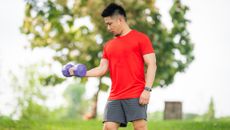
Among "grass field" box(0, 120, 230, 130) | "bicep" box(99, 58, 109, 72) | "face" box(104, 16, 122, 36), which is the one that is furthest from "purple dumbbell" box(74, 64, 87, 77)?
"grass field" box(0, 120, 230, 130)

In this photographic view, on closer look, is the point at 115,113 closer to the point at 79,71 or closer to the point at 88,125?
the point at 79,71

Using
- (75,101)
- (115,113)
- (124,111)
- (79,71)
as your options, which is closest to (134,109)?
(124,111)

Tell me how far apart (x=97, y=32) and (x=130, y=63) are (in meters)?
17.0

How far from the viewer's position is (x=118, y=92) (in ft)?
20.6

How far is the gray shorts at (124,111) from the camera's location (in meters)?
6.18

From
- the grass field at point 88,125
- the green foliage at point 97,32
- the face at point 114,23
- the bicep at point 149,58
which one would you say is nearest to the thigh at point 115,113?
the bicep at point 149,58

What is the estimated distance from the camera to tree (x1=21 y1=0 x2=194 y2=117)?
74.3 ft

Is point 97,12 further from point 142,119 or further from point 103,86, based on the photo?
point 142,119

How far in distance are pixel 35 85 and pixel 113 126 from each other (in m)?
29.0

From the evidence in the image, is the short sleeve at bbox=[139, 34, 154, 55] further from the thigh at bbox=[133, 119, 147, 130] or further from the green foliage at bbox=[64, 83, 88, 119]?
the green foliage at bbox=[64, 83, 88, 119]

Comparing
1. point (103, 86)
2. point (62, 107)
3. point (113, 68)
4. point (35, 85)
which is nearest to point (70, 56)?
point (103, 86)

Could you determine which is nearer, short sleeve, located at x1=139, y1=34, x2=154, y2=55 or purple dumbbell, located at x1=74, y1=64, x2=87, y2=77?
short sleeve, located at x1=139, y1=34, x2=154, y2=55

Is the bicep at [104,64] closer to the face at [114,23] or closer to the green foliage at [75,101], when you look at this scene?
the face at [114,23]

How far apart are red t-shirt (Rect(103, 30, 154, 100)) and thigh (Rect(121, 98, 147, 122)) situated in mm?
62
